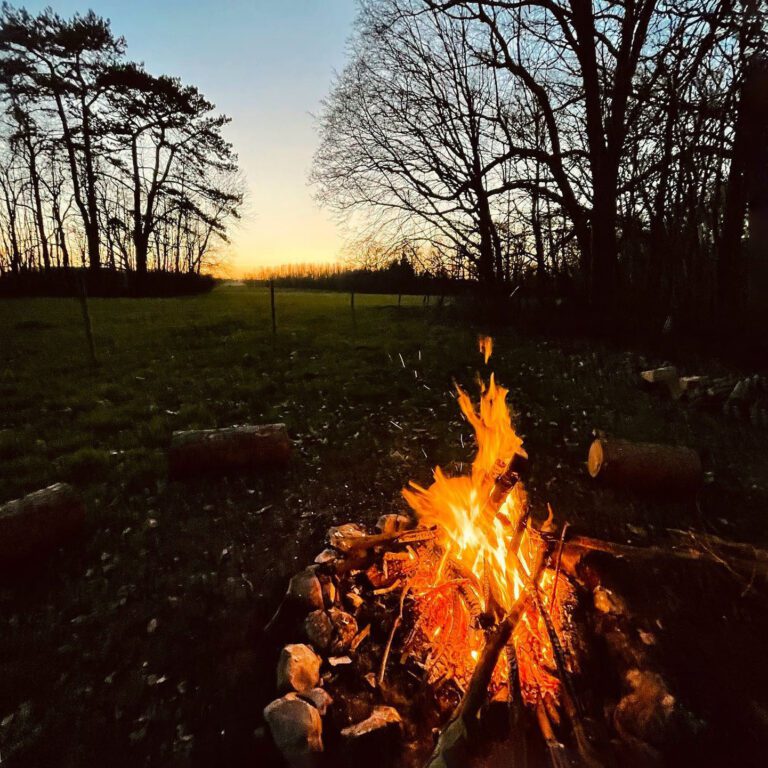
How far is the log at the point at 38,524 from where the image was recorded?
326 cm

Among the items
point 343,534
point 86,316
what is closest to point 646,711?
point 343,534

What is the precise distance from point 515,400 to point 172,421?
5.34 m

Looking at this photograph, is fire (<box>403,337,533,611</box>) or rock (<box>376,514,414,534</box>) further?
rock (<box>376,514,414,534</box>)

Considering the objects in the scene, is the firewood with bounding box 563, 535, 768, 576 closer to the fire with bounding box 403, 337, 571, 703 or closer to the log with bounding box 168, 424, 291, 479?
the fire with bounding box 403, 337, 571, 703

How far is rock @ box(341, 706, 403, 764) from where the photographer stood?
198cm

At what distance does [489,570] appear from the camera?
2629mm

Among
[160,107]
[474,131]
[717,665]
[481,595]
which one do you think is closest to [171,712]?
[481,595]

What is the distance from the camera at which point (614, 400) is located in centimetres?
703

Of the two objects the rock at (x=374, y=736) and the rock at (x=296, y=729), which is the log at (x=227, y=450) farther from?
the rock at (x=374, y=736)

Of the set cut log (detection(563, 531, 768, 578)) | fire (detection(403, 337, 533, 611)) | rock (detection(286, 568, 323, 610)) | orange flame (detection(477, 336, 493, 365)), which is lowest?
rock (detection(286, 568, 323, 610))

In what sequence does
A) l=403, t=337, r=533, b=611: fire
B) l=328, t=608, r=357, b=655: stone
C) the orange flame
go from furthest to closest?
the orange flame, l=403, t=337, r=533, b=611: fire, l=328, t=608, r=357, b=655: stone

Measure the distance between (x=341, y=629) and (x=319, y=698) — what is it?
43 cm

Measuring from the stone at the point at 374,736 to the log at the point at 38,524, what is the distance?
2.85 m

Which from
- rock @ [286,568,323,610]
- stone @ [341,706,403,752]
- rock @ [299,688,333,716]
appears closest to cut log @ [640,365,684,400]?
rock @ [286,568,323,610]
